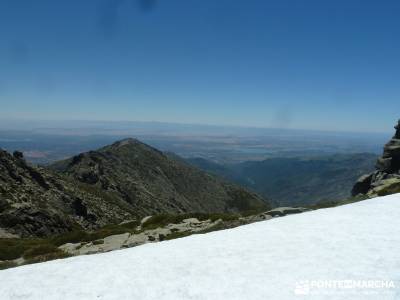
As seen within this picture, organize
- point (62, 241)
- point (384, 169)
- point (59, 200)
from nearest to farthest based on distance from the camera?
point (62, 241), point (384, 169), point (59, 200)

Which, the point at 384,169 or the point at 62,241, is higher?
the point at 384,169

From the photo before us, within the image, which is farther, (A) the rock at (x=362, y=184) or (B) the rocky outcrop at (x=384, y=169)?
(A) the rock at (x=362, y=184)

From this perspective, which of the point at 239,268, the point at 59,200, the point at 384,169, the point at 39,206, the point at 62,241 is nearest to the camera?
the point at 239,268

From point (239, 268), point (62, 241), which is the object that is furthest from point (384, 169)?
point (239, 268)

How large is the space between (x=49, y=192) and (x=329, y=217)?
8633cm

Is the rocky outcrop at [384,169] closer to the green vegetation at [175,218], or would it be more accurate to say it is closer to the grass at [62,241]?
the green vegetation at [175,218]

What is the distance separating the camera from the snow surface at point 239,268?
43.4 feet

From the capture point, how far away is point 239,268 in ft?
50.1

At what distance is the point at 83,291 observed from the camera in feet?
47.4

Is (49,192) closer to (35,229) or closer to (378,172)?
→ (35,229)

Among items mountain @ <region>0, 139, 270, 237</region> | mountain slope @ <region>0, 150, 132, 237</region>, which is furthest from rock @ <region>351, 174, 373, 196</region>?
mountain slope @ <region>0, 150, 132, 237</region>

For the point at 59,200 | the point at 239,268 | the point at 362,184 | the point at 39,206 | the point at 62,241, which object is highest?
the point at 239,268

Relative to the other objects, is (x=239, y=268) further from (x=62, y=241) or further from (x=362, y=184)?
(x=362, y=184)

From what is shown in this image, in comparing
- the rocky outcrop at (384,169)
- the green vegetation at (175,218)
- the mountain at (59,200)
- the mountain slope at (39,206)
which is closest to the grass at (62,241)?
the green vegetation at (175,218)
